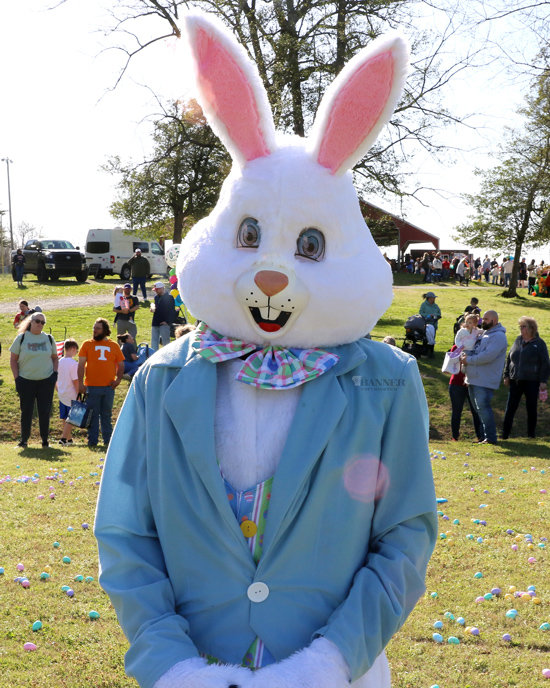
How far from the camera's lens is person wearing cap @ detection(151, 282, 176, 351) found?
1458 cm

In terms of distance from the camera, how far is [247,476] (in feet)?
6.60

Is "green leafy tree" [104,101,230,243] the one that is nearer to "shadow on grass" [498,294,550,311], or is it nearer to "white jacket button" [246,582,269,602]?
"shadow on grass" [498,294,550,311]

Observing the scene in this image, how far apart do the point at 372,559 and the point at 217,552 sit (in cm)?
42

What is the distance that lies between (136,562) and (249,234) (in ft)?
3.17

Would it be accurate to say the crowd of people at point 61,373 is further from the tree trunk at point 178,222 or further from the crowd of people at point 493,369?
the tree trunk at point 178,222

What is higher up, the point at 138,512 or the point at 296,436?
the point at 296,436

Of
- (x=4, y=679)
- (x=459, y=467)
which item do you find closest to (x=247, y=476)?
(x=4, y=679)

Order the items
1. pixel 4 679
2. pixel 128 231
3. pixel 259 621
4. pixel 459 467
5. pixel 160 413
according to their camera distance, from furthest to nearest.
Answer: pixel 128 231 → pixel 459 467 → pixel 4 679 → pixel 160 413 → pixel 259 621

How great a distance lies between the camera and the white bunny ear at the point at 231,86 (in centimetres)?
215

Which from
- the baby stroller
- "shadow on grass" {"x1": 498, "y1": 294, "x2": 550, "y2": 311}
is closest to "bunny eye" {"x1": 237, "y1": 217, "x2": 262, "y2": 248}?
the baby stroller

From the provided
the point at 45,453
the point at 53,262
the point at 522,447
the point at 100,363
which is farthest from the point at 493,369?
the point at 53,262

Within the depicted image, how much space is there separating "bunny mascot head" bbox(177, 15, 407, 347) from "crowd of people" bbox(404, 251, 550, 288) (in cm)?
2981

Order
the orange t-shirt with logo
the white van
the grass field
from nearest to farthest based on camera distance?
the grass field
the orange t-shirt with logo
the white van

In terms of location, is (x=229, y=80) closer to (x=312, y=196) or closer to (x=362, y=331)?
(x=312, y=196)
